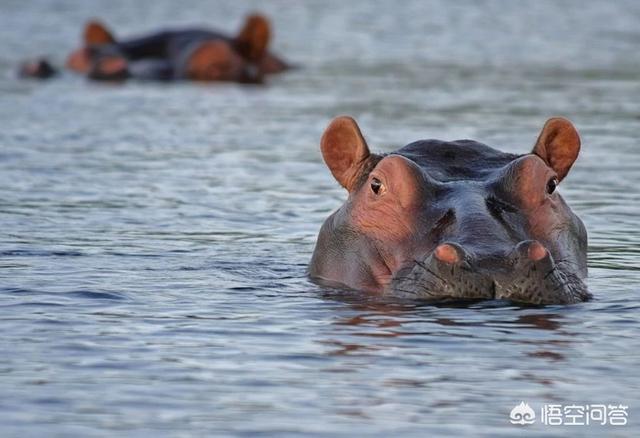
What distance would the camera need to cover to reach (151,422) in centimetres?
702

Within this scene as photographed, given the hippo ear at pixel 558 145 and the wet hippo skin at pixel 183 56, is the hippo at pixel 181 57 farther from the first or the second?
the hippo ear at pixel 558 145

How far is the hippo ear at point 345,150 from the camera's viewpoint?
34.2 ft

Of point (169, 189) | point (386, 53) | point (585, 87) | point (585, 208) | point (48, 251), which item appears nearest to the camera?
point (48, 251)

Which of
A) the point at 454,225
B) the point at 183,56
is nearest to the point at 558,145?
the point at 454,225

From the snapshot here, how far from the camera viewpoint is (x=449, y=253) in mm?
8734

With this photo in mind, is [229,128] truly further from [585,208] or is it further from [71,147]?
[585,208]

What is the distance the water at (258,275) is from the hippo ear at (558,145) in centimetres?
72

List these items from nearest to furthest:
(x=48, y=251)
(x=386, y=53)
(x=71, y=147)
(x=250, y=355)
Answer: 1. (x=250, y=355)
2. (x=48, y=251)
3. (x=71, y=147)
4. (x=386, y=53)

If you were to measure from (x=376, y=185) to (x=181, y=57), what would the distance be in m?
16.4

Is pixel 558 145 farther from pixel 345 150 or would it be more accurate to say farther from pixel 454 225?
pixel 454 225

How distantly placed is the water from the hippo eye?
63 centimetres

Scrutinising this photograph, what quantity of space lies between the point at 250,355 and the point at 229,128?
11.4 meters

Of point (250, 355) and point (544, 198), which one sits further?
point (544, 198)

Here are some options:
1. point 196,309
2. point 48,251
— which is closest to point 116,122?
point 48,251
